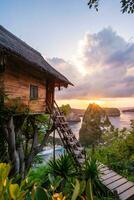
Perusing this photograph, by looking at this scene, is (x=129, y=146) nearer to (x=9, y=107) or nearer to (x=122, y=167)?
(x=122, y=167)

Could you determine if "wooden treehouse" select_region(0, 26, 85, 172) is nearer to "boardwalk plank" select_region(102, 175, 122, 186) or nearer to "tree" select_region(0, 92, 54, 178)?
"tree" select_region(0, 92, 54, 178)

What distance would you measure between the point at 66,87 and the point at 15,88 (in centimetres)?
584

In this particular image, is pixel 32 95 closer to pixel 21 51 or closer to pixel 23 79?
pixel 23 79

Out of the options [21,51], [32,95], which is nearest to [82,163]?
[32,95]

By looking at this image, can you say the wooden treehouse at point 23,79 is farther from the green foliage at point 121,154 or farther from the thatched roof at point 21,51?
the green foliage at point 121,154

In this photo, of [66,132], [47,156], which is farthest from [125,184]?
[47,156]

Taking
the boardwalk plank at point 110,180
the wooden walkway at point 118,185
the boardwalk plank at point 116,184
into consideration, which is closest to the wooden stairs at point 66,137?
the wooden walkway at point 118,185

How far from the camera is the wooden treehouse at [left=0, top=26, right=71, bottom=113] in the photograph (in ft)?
33.1

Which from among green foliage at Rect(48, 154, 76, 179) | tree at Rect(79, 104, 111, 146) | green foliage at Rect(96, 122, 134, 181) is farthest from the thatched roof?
tree at Rect(79, 104, 111, 146)

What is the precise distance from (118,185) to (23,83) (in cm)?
621

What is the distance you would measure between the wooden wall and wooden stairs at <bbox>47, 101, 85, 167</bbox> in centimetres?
134

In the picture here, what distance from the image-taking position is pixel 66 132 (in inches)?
617

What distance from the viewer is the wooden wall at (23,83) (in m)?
10.7

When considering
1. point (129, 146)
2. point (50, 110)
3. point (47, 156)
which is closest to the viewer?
point (50, 110)
